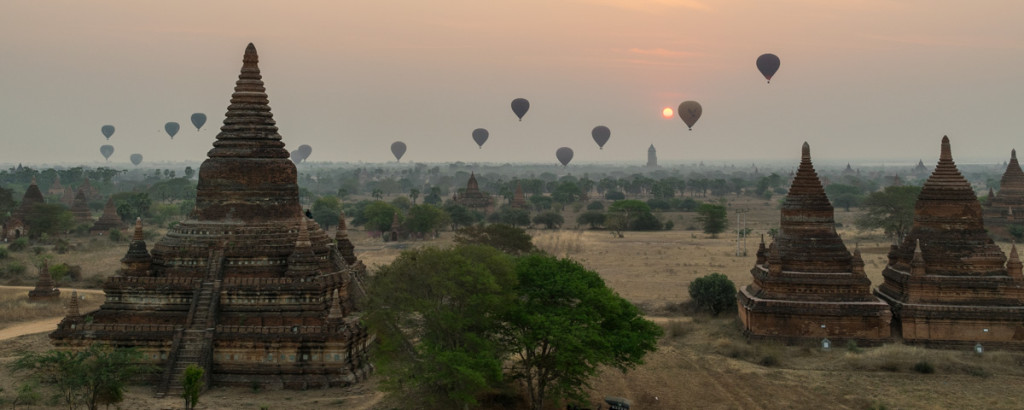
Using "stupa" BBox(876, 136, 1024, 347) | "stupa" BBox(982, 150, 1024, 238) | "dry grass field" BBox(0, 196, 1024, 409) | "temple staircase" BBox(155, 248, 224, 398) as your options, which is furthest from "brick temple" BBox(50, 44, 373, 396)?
"stupa" BBox(982, 150, 1024, 238)

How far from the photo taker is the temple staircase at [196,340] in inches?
935

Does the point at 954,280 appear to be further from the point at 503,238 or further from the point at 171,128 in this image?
the point at 171,128

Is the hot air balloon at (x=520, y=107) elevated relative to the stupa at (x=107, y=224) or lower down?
elevated

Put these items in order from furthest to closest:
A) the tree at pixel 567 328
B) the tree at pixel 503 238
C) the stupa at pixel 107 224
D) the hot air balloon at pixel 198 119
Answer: the hot air balloon at pixel 198 119
the stupa at pixel 107 224
the tree at pixel 503 238
the tree at pixel 567 328

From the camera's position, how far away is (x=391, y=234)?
79.7 meters

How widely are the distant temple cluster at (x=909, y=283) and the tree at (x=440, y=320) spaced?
1268 centimetres

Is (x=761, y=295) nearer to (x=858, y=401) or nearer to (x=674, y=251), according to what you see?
(x=858, y=401)

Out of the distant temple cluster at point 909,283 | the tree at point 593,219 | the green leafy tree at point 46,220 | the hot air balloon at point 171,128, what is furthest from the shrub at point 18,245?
the hot air balloon at point 171,128

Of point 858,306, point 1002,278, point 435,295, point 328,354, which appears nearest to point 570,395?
point 435,295

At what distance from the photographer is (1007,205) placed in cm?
7056

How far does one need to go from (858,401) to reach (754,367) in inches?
175

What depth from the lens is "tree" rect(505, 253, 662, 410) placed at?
68.1 feet

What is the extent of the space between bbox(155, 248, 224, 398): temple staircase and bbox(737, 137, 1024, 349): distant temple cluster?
723 inches

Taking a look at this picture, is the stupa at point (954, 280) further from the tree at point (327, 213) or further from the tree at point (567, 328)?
the tree at point (327, 213)
